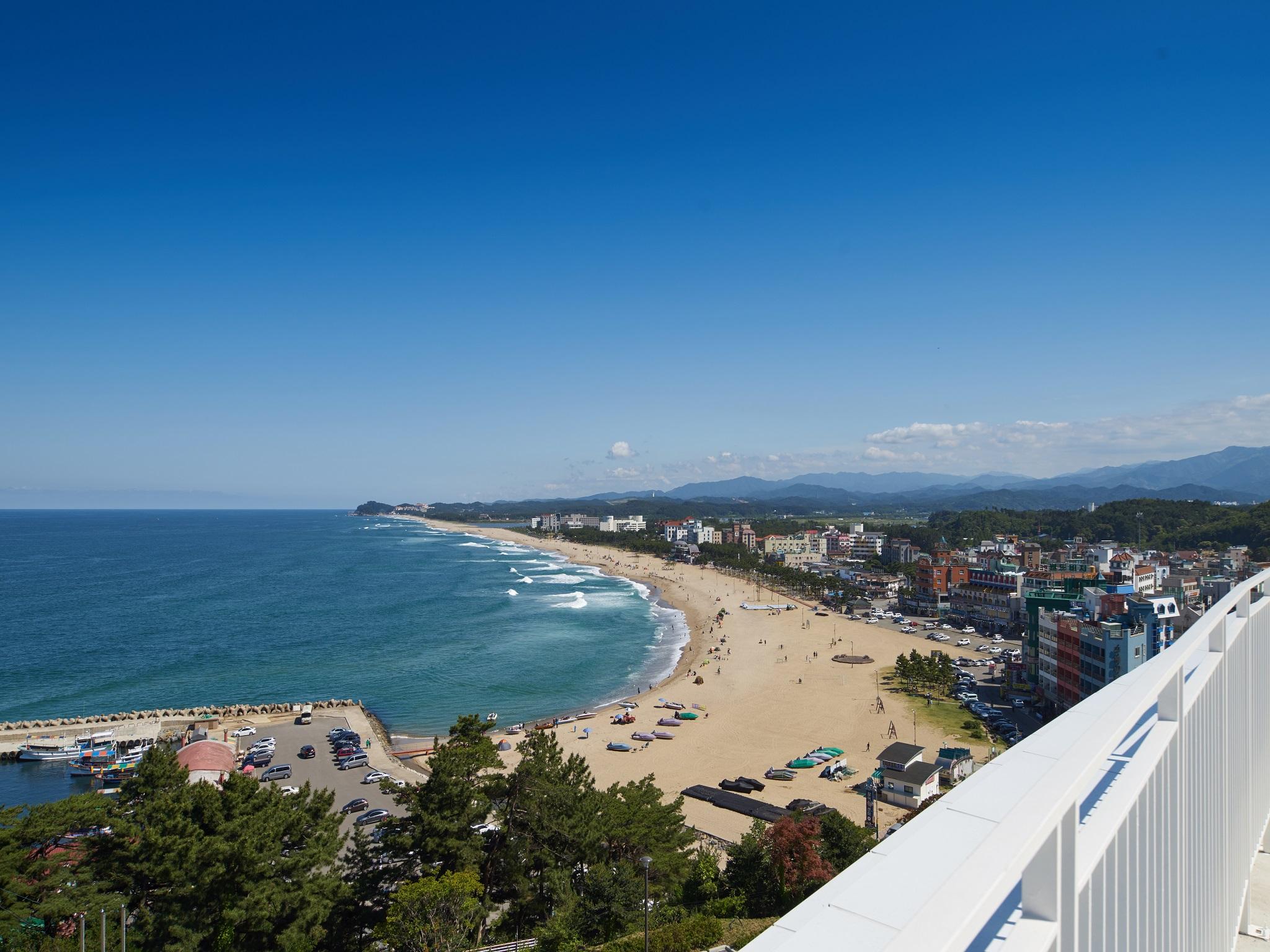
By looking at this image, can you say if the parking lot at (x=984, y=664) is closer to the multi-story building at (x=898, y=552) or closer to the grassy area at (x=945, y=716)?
the grassy area at (x=945, y=716)

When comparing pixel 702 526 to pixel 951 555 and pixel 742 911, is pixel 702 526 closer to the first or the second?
pixel 951 555

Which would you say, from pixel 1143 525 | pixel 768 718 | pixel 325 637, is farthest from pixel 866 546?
pixel 325 637

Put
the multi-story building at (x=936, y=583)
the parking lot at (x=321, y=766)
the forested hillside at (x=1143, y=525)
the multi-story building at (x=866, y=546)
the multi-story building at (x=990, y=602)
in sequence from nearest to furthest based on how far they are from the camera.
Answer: the parking lot at (x=321, y=766) → the multi-story building at (x=990, y=602) → the multi-story building at (x=936, y=583) → the forested hillside at (x=1143, y=525) → the multi-story building at (x=866, y=546)

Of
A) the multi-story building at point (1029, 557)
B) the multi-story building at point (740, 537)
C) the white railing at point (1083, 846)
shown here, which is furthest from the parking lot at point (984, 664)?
the multi-story building at point (740, 537)

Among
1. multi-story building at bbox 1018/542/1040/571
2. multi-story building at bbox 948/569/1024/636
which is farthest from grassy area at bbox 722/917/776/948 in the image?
multi-story building at bbox 1018/542/1040/571

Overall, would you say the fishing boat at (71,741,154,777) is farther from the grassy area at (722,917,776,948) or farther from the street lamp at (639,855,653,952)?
the grassy area at (722,917,776,948)
